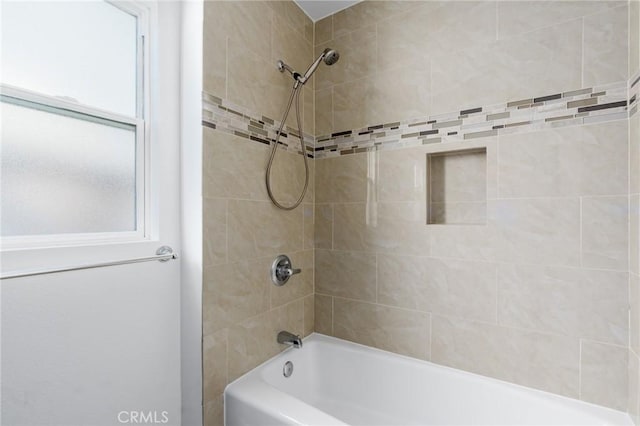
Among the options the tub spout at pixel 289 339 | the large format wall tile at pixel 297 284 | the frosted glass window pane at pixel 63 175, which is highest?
the frosted glass window pane at pixel 63 175

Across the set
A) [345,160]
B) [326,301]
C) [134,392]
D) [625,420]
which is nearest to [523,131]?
[345,160]

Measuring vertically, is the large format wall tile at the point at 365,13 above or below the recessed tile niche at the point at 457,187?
above

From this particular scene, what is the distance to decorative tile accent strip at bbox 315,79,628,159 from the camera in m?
1.21

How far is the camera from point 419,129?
158cm

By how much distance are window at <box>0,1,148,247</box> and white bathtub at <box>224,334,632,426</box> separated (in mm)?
862

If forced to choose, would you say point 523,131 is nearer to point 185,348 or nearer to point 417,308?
point 417,308

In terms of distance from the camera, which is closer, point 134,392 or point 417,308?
point 134,392

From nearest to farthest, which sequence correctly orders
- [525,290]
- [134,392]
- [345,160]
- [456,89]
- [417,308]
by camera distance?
[134,392] → [525,290] → [456,89] → [417,308] → [345,160]

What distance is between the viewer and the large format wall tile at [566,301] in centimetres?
121

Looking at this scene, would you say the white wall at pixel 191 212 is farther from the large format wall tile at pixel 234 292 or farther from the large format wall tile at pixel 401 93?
the large format wall tile at pixel 401 93

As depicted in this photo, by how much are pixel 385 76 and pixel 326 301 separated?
4.39ft

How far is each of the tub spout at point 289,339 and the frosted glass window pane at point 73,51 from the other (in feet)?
4.08

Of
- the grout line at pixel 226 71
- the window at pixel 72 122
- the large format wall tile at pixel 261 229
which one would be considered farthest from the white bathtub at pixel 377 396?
the grout line at pixel 226 71

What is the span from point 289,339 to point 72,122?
1322mm
